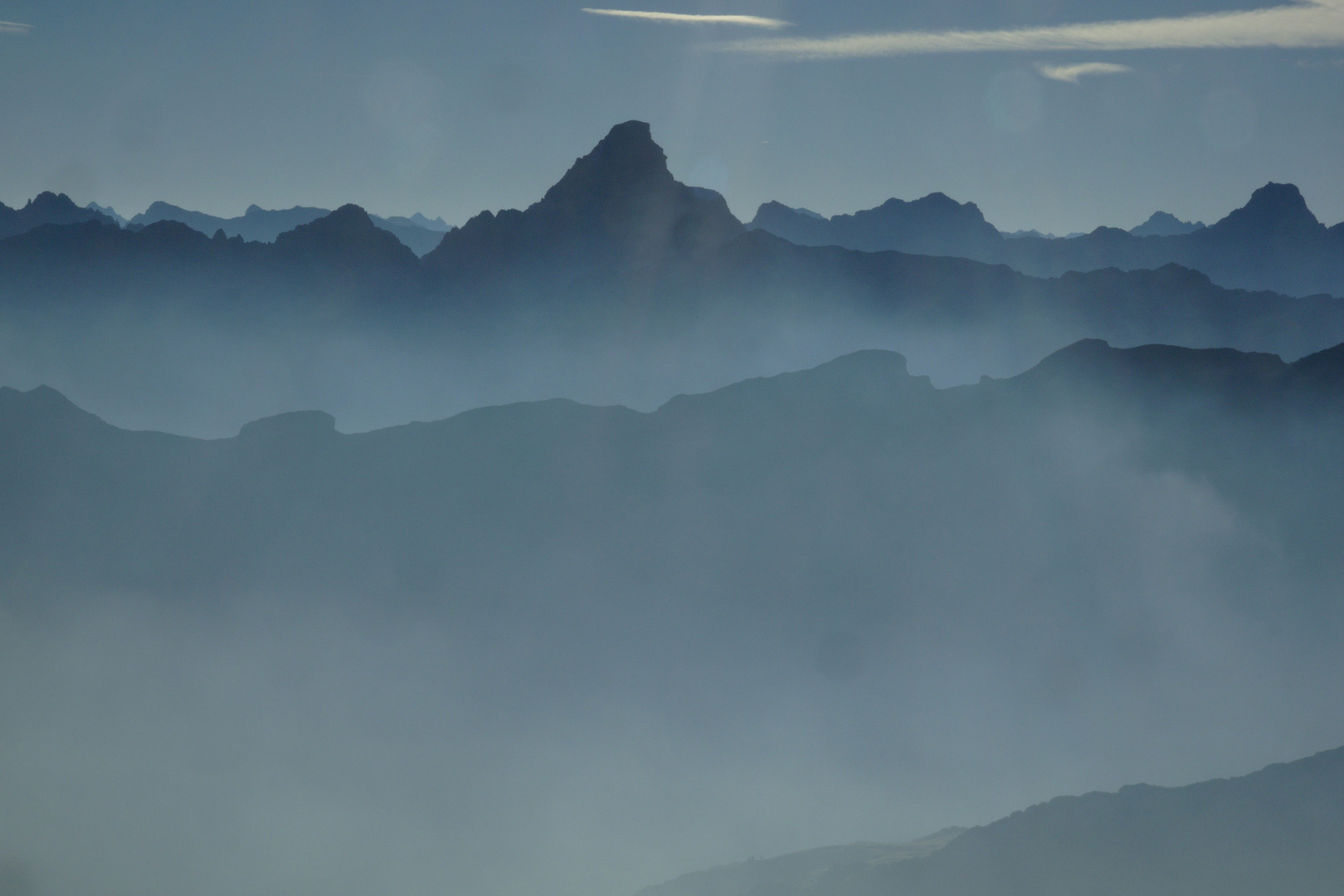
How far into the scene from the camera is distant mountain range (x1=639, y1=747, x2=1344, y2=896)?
132ft

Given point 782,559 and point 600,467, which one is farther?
point 782,559

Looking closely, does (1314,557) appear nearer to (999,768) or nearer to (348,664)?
(999,768)

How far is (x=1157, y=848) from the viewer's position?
4212 centimetres

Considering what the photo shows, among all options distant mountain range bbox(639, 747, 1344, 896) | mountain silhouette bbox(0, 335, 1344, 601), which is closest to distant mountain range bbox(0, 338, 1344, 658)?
mountain silhouette bbox(0, 335, 1344, 601)

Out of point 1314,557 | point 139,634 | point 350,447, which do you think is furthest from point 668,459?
point 1314,557

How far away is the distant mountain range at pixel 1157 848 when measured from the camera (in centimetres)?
4022

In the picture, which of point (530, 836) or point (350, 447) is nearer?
point (530, 836)

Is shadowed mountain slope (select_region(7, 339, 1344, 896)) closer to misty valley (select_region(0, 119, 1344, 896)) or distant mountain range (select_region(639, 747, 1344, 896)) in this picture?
misty valley (select_region(0, 119, 1344, 896))

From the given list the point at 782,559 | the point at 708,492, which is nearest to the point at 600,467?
the point at 708,492

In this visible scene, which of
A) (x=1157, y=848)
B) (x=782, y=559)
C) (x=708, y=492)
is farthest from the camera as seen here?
(x=782, y=559)

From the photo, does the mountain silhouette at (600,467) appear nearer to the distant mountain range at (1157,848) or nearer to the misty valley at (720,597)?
the misty valley at (720,597)

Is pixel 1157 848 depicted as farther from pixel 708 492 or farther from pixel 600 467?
pixel 600 467

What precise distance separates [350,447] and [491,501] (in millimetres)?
15966

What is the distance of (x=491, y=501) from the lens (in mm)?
110062
